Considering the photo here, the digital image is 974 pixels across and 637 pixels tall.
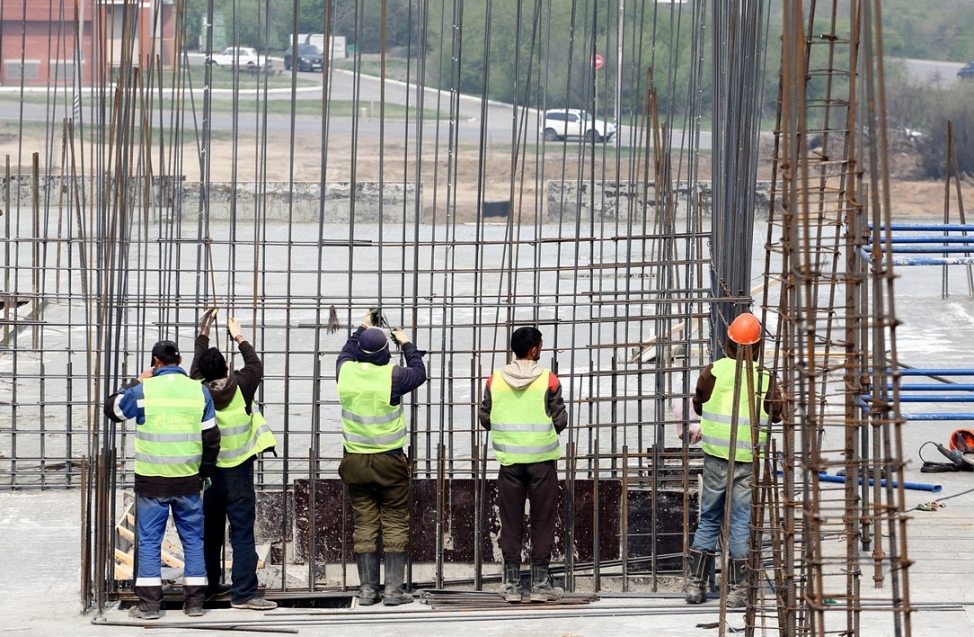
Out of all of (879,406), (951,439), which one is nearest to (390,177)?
(951,439)

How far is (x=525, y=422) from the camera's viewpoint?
28.3 feet

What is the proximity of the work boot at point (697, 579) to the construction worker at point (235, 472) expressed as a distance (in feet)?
8.12

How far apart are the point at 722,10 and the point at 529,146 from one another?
2606 cm

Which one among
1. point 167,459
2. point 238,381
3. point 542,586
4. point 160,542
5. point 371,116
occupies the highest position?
→ point 371,116

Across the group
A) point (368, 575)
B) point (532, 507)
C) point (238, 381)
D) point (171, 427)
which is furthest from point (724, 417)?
point (171, 427)

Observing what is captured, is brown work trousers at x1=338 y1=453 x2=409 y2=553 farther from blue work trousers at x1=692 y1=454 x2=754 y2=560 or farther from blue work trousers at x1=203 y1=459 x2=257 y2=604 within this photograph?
blue work trousers at x1=692 y1=454 x2=754 y2=560

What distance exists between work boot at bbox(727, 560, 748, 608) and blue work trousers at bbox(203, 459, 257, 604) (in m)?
2.82

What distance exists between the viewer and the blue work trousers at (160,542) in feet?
27.5

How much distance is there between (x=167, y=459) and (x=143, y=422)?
26 centimetres

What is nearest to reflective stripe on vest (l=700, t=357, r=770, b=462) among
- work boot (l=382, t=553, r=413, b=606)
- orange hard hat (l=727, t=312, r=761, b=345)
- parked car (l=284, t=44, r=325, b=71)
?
orange hard hat (l=727, t=312, r=761, b=345)

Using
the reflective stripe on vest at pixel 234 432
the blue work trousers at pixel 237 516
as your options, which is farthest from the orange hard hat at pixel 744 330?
the blue work trousers at pixel 237 516

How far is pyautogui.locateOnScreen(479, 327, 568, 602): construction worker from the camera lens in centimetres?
863

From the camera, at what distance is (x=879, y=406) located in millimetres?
5547

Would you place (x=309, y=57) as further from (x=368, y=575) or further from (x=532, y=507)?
(x=532, y=507)
